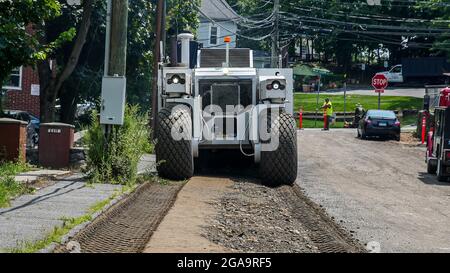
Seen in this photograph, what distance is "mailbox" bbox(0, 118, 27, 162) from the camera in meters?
17.0

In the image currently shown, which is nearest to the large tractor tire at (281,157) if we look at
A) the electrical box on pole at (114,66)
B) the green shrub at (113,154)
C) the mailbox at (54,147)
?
the green shrub at (113,154)

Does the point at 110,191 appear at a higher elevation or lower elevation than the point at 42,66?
lower

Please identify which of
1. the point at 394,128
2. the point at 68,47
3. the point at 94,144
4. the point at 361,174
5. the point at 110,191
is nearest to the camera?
the point at 110,191

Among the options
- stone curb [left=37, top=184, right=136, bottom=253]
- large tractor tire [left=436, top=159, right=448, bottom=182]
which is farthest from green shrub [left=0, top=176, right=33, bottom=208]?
large tractor tire [left=436, top=159, right=448, bottom=182]

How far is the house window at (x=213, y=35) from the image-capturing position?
74775mm

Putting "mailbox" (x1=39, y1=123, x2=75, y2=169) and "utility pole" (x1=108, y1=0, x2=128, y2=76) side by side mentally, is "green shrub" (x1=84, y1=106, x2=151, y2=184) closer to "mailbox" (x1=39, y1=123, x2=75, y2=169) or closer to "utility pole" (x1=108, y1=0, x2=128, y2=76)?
"utility pole" (x1=108, y1=0, x2=128, y2=76)

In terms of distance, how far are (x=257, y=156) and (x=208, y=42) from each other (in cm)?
5917

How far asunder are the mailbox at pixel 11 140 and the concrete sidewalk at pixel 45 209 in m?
2.72

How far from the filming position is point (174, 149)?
1588 centimetres

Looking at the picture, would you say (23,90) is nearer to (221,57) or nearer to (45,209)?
(221,57)

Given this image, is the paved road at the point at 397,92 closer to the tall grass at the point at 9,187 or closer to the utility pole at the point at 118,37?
the utility pole at the point at 118,37
